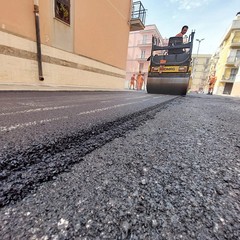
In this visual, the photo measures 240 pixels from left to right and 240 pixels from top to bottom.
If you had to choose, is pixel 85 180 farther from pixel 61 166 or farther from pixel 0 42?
pixel 0 42

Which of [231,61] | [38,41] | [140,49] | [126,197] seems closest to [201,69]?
[231,61]

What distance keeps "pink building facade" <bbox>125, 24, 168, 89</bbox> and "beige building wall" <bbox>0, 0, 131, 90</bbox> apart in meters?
17.2

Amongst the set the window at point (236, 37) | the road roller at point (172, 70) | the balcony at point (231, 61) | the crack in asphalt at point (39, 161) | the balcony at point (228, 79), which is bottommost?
the crack in asphalt at point (39, 161)

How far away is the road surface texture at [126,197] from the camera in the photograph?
35cm

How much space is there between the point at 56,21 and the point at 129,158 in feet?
20.6

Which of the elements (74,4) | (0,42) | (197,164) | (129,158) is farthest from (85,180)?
(74,4)

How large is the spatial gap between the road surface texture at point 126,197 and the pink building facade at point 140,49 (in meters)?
26.5

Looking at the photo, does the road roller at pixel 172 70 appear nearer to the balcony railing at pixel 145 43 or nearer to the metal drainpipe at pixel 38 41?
the metal drainpipe at pixel 38 41

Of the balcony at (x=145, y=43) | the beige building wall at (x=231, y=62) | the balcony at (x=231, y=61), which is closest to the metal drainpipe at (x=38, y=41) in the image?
the balcony at (x=145, y=43)

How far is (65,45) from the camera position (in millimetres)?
5742

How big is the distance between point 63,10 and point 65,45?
1.20m

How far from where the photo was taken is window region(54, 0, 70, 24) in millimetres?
5145

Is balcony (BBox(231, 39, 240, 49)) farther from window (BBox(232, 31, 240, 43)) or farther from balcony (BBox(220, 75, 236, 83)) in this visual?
balcony (BBox(220, 75, 236, 83))

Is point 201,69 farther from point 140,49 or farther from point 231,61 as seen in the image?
point 140,49
